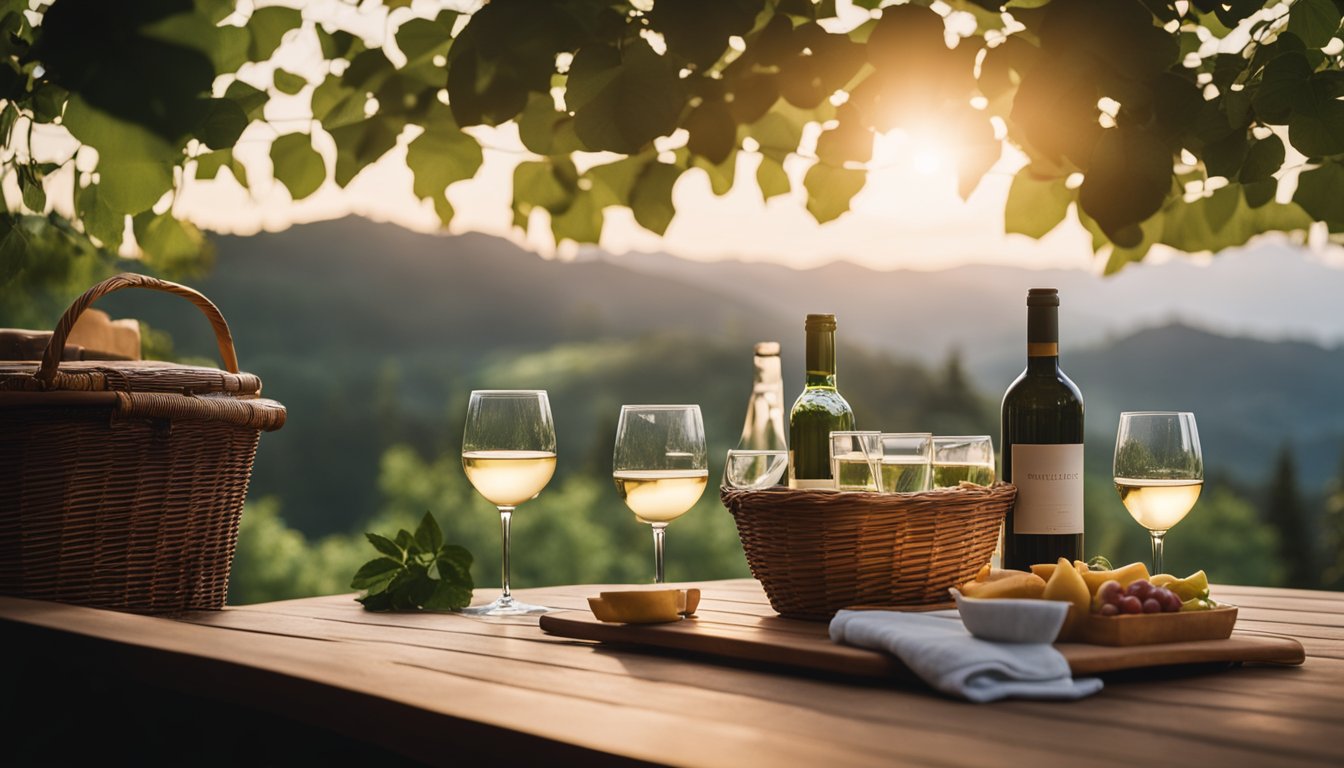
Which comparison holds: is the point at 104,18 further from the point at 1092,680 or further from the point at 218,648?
the point at 1092,680

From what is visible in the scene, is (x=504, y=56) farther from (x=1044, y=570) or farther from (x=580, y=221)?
(x=1044, y=570)

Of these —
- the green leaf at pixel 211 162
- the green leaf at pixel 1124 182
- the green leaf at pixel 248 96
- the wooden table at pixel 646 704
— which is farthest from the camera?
the green leaf at pixel 211 162

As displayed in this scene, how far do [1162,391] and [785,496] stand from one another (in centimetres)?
2186

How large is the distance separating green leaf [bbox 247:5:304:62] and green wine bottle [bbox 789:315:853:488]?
90 cm

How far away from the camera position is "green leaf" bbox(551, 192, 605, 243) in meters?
1.81

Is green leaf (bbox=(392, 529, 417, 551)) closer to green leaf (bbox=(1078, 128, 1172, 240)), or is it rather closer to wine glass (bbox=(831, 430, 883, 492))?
wine glass (bbox=(831, 430, 883, 492))

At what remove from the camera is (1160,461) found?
215cm

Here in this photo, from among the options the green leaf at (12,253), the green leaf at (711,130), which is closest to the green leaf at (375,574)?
the green leaf at (12,253)

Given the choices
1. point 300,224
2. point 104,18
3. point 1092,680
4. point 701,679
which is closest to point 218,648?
point 701,679

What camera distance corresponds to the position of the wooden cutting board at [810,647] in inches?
58.1

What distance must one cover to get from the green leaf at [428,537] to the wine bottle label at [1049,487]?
100 centimetres

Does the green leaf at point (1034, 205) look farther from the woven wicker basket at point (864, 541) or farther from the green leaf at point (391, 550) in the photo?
the green leaf at point (391, 550)

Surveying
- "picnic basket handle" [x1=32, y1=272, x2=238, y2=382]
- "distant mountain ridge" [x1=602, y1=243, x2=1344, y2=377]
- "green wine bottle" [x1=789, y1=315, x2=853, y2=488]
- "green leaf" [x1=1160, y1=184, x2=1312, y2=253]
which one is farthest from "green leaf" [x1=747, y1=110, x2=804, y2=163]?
"distant mountain ridge" [x1=602, y1=243, x2=1344, y2=377]

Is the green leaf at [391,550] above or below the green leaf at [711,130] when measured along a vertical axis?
below
